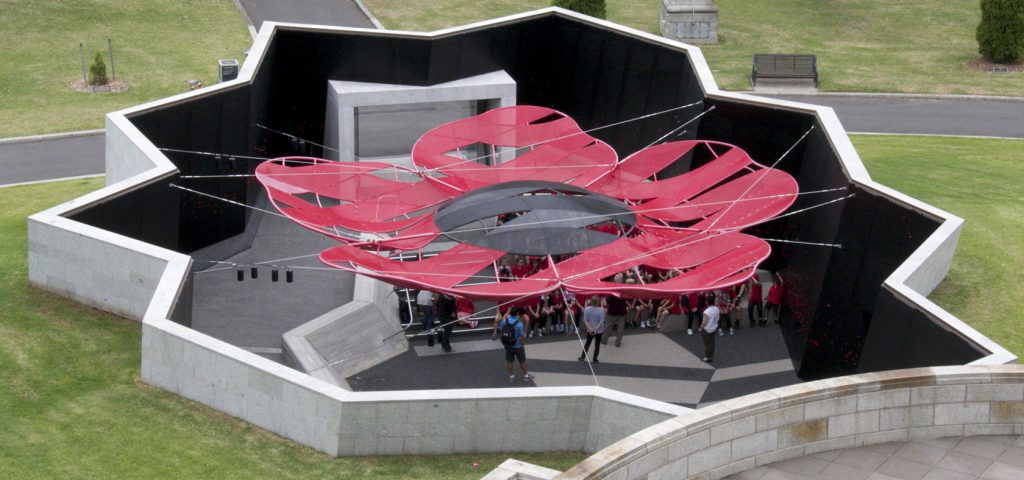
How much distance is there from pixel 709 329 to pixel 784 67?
21.6m

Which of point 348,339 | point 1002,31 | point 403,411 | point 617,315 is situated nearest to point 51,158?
point 348,339

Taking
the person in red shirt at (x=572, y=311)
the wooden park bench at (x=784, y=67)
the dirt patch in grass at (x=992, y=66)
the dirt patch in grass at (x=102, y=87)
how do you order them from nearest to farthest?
the person in red shirt at (x=572, y=311), the dirt patch in grass at (x=102, y=87), the wooden park bench at (x=784, y=67), the dirt patch in grass at (x=992, y=66)

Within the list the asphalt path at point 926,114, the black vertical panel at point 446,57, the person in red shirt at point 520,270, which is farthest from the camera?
the asphalt path at point 926,114

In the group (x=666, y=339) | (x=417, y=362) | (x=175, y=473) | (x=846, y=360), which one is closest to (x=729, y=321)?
(x=666, y=339)

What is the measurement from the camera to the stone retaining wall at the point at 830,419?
13859mm

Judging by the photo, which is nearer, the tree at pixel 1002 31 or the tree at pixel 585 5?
the tree at pixel 585 5

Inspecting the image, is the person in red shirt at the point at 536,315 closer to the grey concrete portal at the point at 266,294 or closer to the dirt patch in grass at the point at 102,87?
the grey concrete portal at the point at 266,294

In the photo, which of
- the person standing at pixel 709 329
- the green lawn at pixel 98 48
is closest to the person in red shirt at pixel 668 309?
the person standing at pixel 709 329

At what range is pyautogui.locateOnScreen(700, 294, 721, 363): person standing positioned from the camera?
26.5 m

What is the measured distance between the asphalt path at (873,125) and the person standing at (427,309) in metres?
12.7

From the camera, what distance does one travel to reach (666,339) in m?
28.5

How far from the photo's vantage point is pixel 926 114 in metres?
43.2

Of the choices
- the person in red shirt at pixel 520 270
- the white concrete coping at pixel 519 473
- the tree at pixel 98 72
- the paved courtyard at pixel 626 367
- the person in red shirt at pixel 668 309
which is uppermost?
the white concrete coping at pixel 519 473

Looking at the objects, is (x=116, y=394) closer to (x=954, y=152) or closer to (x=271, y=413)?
(x=271, y=413)
